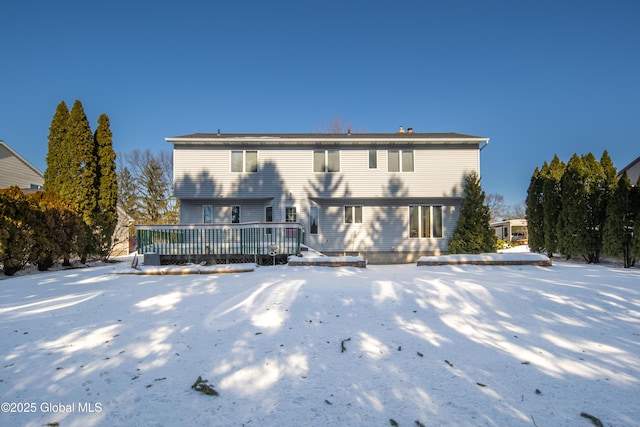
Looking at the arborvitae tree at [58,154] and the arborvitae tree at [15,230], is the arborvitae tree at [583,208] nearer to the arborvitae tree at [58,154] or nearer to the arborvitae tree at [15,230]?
the arborvitae tree at [15,230]

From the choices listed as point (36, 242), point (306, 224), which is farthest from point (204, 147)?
point (36, 242)

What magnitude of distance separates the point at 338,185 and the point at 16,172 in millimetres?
21715

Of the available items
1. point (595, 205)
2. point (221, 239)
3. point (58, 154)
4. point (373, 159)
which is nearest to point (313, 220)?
point (373, 159)

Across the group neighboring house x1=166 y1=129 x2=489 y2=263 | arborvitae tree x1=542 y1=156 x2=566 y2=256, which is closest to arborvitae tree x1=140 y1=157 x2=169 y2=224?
neighboring house x1=166 y1=129 x2=489 y2=263

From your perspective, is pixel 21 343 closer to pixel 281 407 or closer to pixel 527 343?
pixel 281 407

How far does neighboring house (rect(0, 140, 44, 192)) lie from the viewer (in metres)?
20.1

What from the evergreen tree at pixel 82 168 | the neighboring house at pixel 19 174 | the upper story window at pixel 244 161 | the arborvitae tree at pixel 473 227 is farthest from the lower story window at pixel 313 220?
the neighboring house at pixel 19 174

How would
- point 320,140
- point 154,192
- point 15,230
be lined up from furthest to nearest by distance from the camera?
point 154,192
point 320,140
point 15,230

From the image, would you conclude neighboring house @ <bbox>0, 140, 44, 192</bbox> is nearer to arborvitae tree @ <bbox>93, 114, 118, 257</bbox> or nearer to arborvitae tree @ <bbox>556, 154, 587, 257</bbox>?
arborvitae tree @ <bbox>93, 114, 118, 257</bbox>

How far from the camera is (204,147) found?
15.0 m

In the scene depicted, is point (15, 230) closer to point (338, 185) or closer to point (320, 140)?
point (320, 140)

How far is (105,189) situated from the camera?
43.6ft

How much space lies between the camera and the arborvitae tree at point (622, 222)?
10312 mm

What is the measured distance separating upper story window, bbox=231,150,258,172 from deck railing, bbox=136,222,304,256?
5.21m
